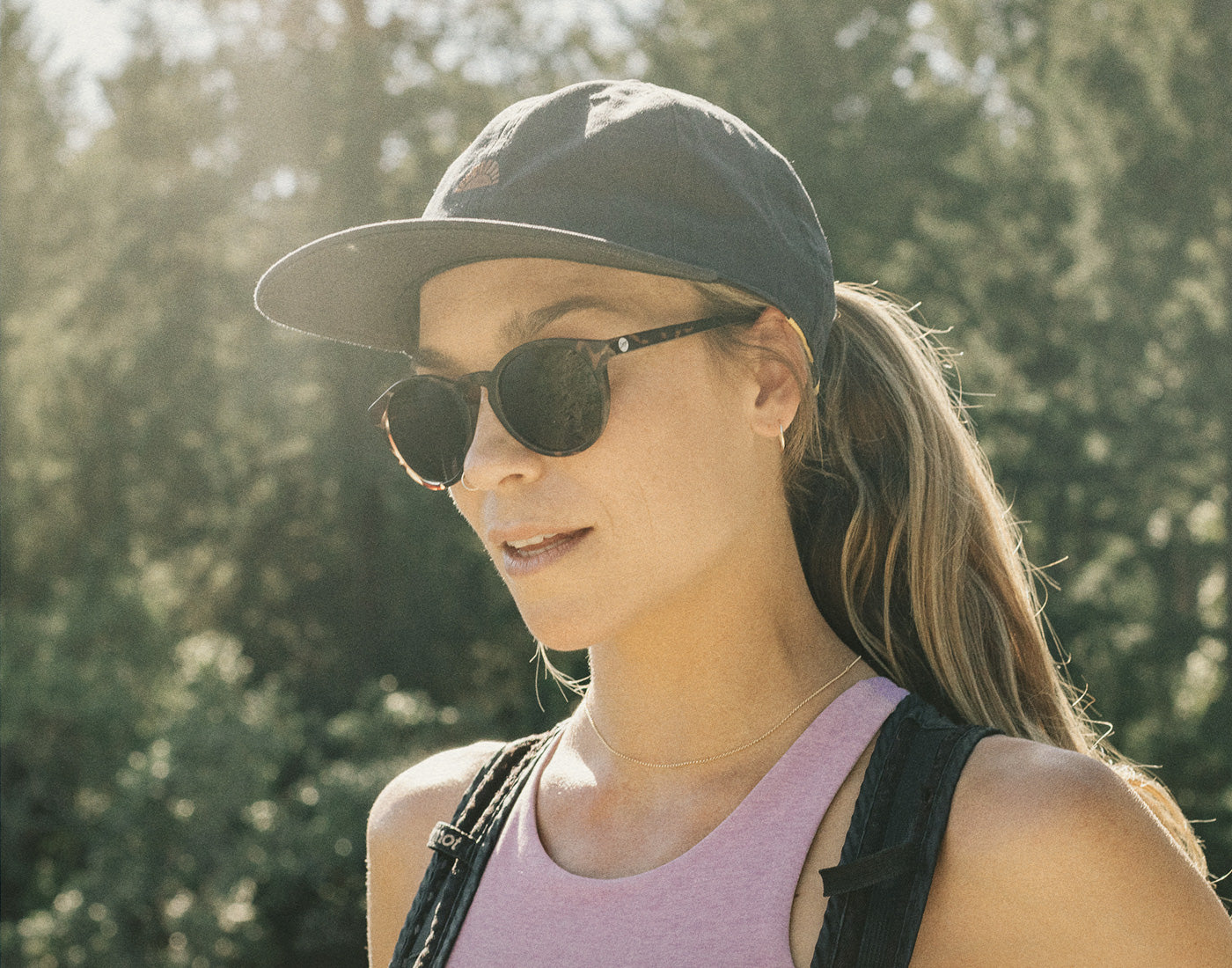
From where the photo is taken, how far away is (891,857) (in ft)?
3.74

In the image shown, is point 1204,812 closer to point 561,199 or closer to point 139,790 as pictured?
point 139,790

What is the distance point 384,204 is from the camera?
37.0 ft

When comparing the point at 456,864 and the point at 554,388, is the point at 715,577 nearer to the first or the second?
the point at 554,388

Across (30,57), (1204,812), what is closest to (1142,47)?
(1204,812)

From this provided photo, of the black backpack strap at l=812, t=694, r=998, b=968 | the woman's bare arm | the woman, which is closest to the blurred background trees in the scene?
the woman's bare arm

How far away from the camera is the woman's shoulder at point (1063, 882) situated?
108 centimetres

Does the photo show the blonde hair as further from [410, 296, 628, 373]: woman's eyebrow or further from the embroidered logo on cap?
the embroidered logo on cap

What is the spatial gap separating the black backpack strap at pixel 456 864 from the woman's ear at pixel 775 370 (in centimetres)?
56

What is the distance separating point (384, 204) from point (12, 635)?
4.99 metres

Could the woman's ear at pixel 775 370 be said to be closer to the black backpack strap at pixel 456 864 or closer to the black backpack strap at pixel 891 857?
the black backpack strap at pixel 891 857

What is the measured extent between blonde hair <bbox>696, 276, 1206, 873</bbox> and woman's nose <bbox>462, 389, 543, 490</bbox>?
14.3 inches

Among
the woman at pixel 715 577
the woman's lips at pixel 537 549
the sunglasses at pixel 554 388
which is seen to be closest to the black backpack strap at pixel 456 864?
the woman at pixel 715 577

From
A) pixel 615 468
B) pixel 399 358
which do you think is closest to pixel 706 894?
pixel 615 468

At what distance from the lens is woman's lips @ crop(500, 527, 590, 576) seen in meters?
1.37
